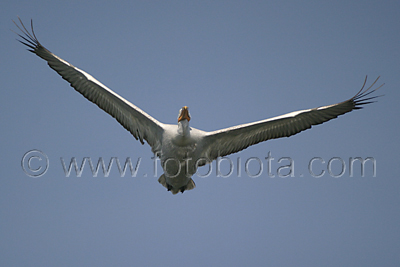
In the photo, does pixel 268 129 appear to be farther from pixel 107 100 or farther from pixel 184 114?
pixel 107 100

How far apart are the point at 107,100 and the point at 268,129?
4.20 meters

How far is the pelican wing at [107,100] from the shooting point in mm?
10672

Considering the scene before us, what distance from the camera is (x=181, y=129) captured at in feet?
33.6

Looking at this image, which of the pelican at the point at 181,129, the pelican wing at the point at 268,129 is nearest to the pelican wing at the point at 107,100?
the pelican at the point at 181,129

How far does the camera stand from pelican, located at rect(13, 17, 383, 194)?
34.2ft

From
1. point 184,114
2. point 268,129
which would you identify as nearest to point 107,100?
point 184,114

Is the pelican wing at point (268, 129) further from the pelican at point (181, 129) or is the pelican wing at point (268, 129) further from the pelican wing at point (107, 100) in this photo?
the pelican wing at point (107, 100)

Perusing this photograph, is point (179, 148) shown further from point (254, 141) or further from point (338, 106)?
point (338, 106)

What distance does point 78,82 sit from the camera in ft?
36.7

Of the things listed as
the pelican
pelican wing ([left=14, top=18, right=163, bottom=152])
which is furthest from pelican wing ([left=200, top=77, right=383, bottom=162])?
pelican wing ([left=14, top=18, right=163, bottom=152])

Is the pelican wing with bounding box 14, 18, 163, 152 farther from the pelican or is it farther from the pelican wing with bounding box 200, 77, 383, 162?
the pelican wing with bounding box 200, 77, 383, 162

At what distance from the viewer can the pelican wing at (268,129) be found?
10609 millimetres

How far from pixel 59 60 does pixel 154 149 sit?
325 cm

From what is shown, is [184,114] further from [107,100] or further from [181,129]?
[107,100]
